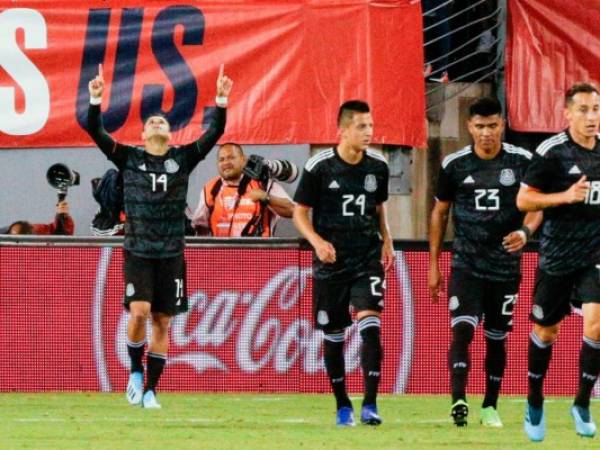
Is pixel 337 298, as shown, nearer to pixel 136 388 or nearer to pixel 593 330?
pixel 593 330

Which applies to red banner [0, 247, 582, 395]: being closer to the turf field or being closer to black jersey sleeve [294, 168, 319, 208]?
the turf field

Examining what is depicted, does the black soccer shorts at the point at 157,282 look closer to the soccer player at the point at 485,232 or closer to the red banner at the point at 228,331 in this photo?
the red banner at the point at 228,331

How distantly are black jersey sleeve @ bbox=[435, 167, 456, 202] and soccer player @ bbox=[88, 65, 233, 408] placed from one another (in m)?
2.05

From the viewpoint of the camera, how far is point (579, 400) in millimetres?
11805

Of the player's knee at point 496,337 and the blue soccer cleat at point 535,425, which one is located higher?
the player's knee at point 496,337

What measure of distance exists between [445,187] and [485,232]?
41 centimetres

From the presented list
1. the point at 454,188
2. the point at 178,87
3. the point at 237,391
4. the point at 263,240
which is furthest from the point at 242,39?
the point at 454,188

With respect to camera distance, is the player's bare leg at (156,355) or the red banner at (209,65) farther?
the red banner at (209,65)

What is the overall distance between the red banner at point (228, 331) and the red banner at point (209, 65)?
1.48 m

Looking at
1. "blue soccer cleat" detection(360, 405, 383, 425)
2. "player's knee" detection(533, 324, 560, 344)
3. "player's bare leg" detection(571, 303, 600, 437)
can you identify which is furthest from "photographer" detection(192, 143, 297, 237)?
"player's bare leg" detection(571, 303, 600, 437)

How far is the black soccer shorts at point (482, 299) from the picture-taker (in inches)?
518

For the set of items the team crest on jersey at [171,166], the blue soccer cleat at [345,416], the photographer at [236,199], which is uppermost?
the team crest on jersey at [171,166]

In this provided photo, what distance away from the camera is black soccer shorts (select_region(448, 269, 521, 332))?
13.2 metres

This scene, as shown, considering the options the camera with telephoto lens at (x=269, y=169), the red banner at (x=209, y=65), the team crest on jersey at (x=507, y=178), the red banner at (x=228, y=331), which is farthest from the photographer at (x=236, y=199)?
the team crest on jersey at (x=507, y=178)
